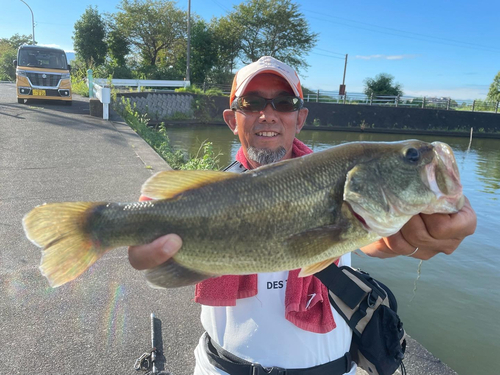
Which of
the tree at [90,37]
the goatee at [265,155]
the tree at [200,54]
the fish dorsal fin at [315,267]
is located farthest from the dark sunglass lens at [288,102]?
the tree at [90,37]

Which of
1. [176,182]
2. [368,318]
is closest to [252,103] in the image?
[176,182]

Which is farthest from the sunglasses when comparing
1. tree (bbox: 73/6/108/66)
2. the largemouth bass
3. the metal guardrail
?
tree (bbox: 73/6/108/66)

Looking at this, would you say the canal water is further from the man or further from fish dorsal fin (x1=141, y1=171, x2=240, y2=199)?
fish dorsal fin (x1=141, y1=171, x2=240, y2=199)

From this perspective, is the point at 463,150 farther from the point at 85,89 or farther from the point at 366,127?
the point at 85,89

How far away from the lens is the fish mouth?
1.74 m

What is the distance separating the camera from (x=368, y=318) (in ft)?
7.11

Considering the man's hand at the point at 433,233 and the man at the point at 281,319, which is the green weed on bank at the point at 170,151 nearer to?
the man at the point at 281,319

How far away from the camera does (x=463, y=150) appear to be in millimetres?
25016

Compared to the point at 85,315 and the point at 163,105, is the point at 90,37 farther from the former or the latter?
the point at 85,315

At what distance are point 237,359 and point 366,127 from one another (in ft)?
111

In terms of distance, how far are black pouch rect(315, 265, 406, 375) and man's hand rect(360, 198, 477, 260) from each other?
32 cm

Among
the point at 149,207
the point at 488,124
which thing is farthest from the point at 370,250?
the point at 488,124

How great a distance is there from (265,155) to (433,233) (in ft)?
4.07

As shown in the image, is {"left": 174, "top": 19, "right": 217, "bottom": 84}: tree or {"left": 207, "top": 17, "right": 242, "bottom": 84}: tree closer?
{"left": 174, "top": 19, "right": 217, "bottom": 84}: tree
